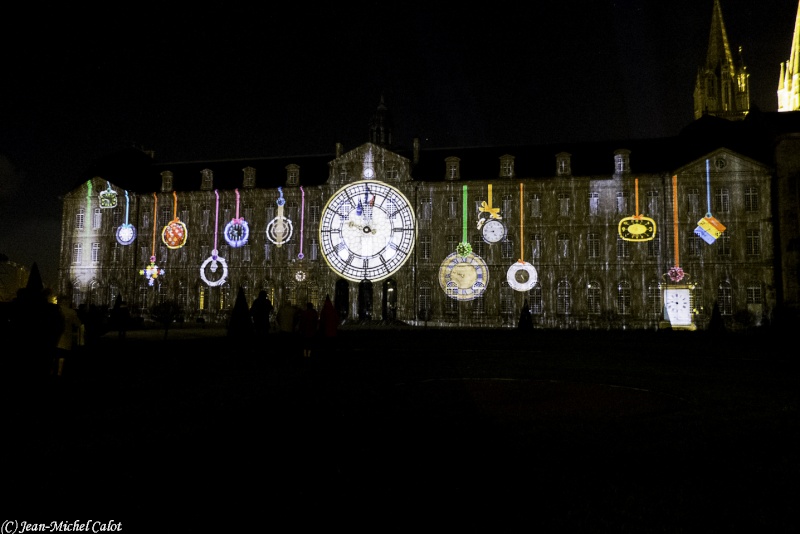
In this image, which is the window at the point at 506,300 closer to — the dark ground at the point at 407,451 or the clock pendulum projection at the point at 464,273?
the clock pendulum projection at the point at 464,273

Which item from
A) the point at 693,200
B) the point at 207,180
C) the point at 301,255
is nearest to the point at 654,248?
the point at 693,200

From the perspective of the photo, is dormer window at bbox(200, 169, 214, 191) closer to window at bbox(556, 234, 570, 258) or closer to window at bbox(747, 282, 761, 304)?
window at bbox(556, 234, 570, 258)

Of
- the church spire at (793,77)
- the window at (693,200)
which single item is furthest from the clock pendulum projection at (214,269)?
the church spire at (793,77)

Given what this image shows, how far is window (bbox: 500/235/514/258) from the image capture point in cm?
4409

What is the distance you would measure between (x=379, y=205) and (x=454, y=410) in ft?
121

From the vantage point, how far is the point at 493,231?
4425cm

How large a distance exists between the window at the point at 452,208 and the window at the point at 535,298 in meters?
7.61

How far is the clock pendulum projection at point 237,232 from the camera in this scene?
4844 centimetres

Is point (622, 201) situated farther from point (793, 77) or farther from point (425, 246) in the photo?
point (793, 77)

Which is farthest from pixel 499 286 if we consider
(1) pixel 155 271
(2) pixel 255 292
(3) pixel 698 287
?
(1) pixel 155 271

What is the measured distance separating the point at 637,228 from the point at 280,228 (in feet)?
86.5

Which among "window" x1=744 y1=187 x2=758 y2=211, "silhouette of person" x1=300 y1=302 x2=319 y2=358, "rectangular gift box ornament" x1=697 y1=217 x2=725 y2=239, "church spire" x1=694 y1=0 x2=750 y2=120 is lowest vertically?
"silhouette of person" x1=300 y1=302 x2=319 y2=358

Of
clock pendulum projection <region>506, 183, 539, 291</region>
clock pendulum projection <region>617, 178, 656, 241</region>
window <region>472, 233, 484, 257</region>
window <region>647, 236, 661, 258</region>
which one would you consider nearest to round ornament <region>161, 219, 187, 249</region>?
window <region>472, 233, 484, 257</region>

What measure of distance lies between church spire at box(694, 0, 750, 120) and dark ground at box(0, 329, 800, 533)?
45.2 meters
